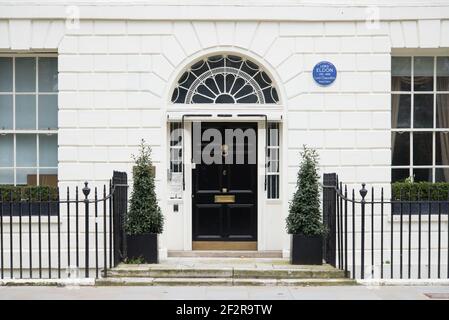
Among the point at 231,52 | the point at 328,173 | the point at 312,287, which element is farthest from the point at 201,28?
the point at 312,287

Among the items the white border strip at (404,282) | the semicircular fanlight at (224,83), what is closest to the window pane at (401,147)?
the semicircular fanlight at (224,83)

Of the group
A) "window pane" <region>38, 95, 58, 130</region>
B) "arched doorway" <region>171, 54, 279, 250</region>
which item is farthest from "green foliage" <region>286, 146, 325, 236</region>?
"window pane" <region>38, 95, 58, 130</region>

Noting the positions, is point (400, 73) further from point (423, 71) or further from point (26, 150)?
point (26, 150)

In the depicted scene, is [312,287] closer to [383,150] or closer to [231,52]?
[383,150]

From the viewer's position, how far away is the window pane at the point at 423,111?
12344mm

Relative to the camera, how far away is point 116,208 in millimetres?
10781

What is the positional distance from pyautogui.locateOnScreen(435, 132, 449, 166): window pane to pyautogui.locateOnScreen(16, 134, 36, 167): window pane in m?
7.09

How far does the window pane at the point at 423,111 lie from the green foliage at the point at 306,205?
243 cm

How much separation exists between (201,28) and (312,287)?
15.4 ft

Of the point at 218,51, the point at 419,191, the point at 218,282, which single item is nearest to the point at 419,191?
the point at 419,191

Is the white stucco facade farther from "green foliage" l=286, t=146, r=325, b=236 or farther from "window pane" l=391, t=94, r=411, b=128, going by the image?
"green foliage" l=286, t=146, r=325, b=236

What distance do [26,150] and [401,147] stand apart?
659 cm

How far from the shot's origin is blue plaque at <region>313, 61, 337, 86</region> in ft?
38.4

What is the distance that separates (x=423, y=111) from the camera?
12359mm
